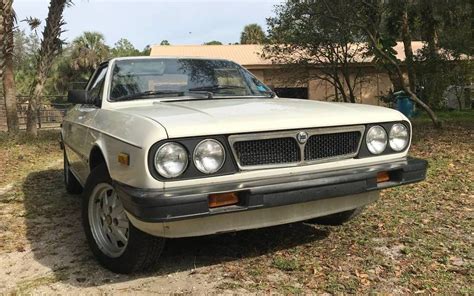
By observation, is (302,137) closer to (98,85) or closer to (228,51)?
(98,85)

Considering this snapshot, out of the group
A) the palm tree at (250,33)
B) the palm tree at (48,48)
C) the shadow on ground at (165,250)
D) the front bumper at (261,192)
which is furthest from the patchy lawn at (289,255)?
the palm tree at (250,33)

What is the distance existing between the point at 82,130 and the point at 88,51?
32033 millimetres

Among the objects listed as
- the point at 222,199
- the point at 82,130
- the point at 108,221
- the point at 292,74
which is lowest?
the point at 108,221

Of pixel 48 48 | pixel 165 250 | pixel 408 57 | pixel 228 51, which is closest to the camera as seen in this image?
pixel 165 250

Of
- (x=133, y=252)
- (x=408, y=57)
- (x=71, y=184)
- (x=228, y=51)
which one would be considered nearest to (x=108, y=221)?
(x=133, y=252)

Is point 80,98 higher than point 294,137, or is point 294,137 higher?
point 80,98

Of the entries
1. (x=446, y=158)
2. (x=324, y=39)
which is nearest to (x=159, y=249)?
(x=446, y=158)

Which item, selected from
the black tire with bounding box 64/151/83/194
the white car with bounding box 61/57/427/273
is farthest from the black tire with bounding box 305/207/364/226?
the black tire with bounding box 64/151/83/194

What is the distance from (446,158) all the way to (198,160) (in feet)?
17.9

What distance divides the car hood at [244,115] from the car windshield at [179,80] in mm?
283

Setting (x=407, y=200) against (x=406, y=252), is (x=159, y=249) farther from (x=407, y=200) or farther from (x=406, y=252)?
(x=407, y=200)

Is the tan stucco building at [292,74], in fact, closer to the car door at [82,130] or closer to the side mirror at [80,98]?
the car door at [82,130]

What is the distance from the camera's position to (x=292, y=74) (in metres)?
16.9

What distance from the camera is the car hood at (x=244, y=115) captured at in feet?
9.54
